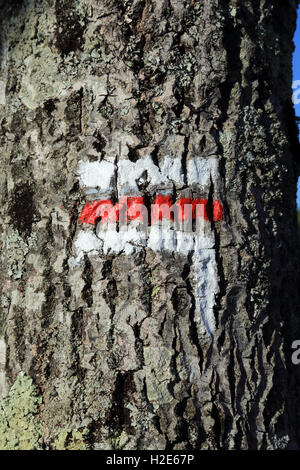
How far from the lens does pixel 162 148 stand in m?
1.50

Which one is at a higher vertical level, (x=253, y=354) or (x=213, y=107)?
(x=213, y=107)

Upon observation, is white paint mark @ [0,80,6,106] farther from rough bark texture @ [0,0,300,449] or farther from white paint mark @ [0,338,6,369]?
white paint mark @ [0,338,6,369]

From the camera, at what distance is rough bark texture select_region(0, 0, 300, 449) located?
4.78ft

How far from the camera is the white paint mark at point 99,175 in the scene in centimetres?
150

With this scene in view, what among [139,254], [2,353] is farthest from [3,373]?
[139,254]

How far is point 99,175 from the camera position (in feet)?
4.91

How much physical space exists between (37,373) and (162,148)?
68 cm

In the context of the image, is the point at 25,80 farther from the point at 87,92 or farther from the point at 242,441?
the point at 242,441

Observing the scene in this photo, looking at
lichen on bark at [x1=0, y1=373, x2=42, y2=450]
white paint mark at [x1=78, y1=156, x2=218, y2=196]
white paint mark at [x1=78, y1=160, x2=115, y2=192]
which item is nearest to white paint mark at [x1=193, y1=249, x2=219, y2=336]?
white paint mark at [x1=78, y1=156, x2=218, y2=196]

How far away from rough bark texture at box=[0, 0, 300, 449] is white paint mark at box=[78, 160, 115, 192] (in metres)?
0.02

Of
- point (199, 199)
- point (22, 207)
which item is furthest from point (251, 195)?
point (22, 207)

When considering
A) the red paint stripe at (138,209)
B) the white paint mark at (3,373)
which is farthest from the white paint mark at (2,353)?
the red paint stripe at (138,209)

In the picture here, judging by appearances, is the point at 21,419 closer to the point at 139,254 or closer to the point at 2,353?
the point at 2,353

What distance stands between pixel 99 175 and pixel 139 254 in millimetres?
231
